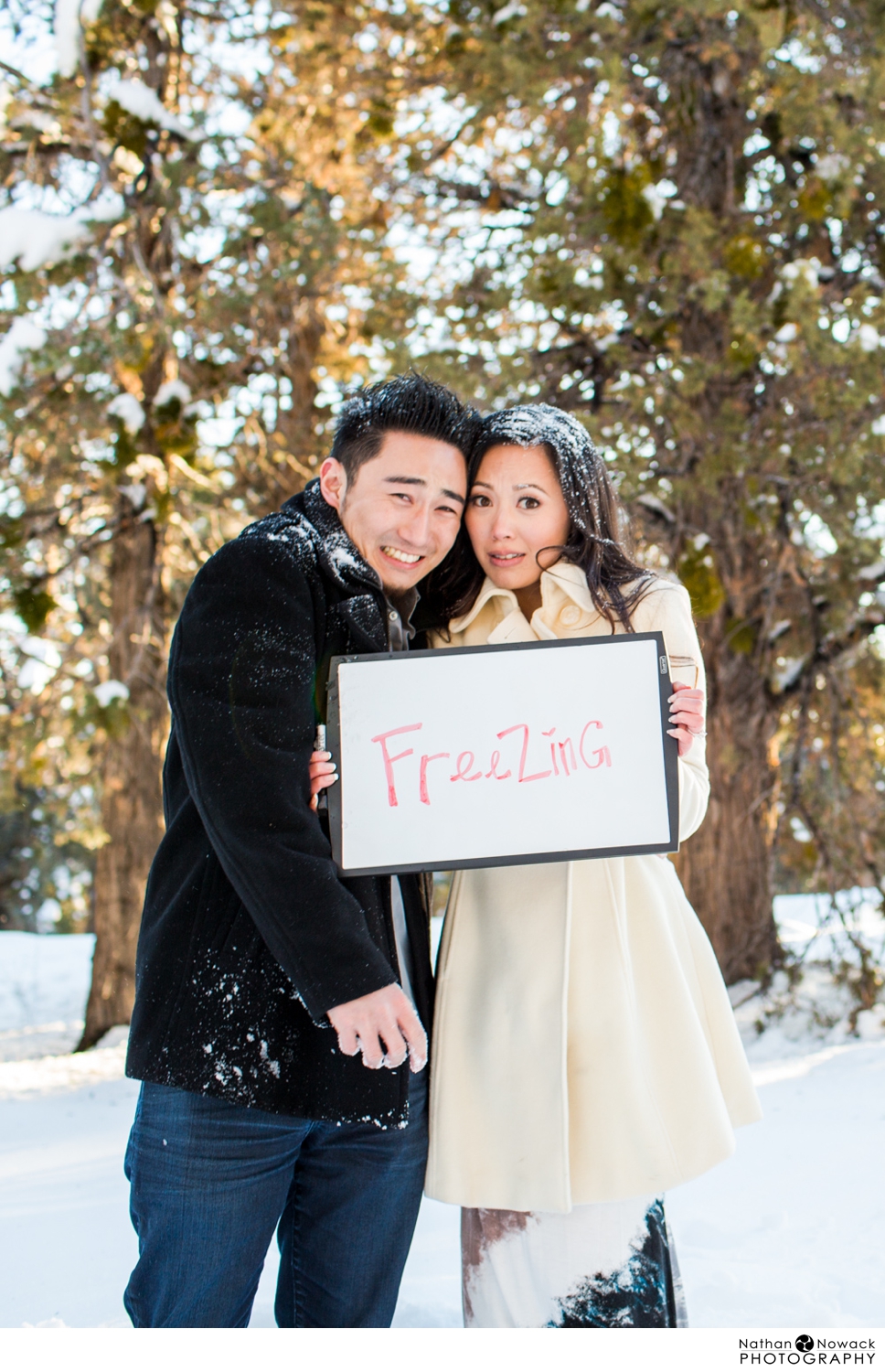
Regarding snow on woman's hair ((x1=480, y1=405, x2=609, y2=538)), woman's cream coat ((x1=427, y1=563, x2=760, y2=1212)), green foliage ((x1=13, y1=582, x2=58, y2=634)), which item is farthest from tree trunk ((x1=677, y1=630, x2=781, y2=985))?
woman's cream coat ((x1=427, y1=563, x2=760, y2=1212))

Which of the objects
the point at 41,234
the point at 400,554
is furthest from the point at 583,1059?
the point at 41,234

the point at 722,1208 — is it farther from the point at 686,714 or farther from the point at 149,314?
the point at 149,314

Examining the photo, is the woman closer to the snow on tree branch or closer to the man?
the man

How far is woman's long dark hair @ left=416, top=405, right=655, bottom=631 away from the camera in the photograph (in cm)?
193

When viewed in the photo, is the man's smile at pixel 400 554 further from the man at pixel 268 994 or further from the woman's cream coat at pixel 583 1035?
the woman's cream coat at pixel 583 1035

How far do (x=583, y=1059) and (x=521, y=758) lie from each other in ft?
1.74

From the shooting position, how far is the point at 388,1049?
1.52 meters

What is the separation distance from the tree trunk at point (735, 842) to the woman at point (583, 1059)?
4234 millimetres

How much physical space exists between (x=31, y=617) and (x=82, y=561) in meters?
1.69

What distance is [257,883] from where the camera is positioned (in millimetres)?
1504

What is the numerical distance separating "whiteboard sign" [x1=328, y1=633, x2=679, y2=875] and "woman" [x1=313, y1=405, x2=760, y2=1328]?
0.23 ft

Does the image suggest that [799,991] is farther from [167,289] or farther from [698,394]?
[167,289]

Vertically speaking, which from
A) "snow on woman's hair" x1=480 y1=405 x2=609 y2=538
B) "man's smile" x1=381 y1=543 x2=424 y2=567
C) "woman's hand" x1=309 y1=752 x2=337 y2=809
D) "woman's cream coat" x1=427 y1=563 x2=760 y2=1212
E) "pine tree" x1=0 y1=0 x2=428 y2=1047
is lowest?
"woman's cream coat" x1=427 y1=563 x2=760 y2=1212

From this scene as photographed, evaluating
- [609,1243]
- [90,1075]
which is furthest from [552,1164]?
[90,1075]
